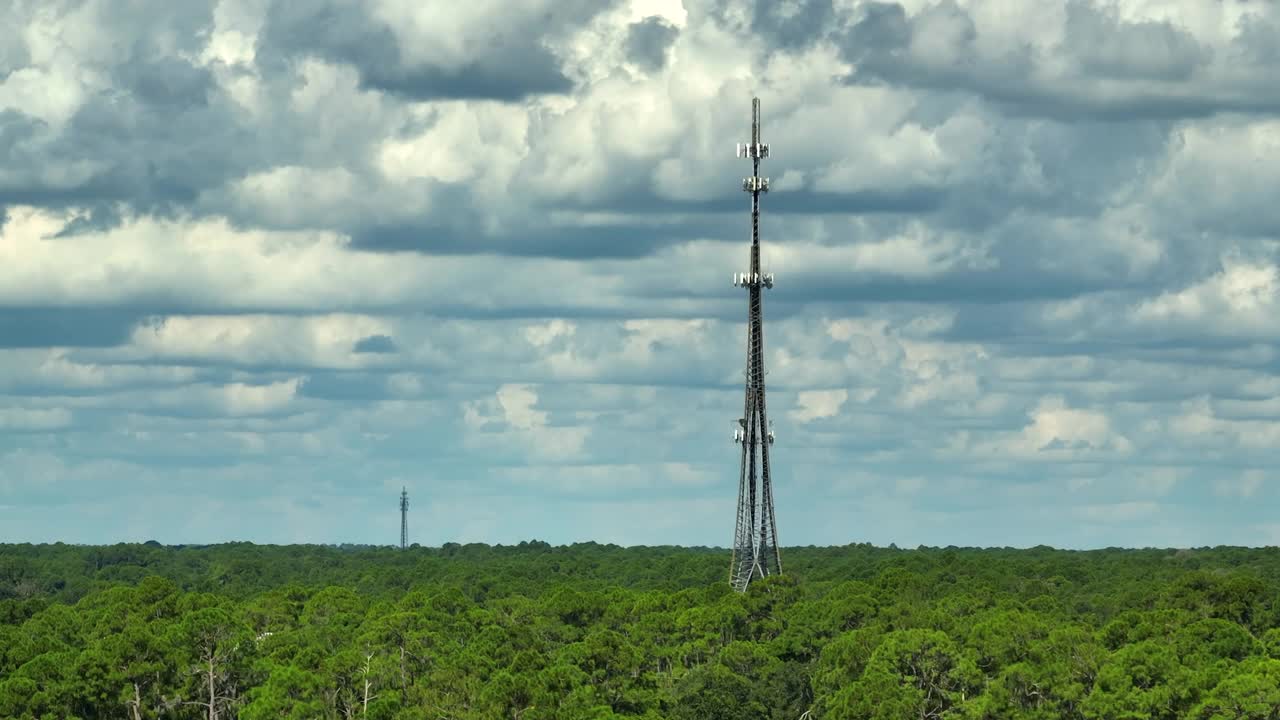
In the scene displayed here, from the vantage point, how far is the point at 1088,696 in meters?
146

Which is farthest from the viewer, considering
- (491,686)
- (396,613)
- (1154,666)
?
(396,613)

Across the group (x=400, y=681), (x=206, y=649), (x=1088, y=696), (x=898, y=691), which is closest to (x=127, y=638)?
(x=206, y=649)

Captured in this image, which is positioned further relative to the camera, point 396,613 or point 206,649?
point 396,613

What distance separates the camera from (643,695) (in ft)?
486

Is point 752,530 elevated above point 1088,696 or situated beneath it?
elevated above

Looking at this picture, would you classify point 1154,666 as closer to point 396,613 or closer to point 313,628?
point 396,613

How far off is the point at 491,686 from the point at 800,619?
60.9m

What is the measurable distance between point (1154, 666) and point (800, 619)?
168 feet

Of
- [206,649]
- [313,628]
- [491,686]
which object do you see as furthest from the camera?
[313,628]

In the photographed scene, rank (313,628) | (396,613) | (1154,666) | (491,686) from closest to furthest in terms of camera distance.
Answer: (491,686)
(1154,666)
(396,613)
(313,628)

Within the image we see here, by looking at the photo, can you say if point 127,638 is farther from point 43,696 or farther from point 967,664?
point 967,664

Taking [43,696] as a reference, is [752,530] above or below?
above

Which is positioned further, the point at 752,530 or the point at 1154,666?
the point at 752,530

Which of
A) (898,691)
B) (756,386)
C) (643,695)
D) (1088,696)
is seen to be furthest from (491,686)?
(756,386)
